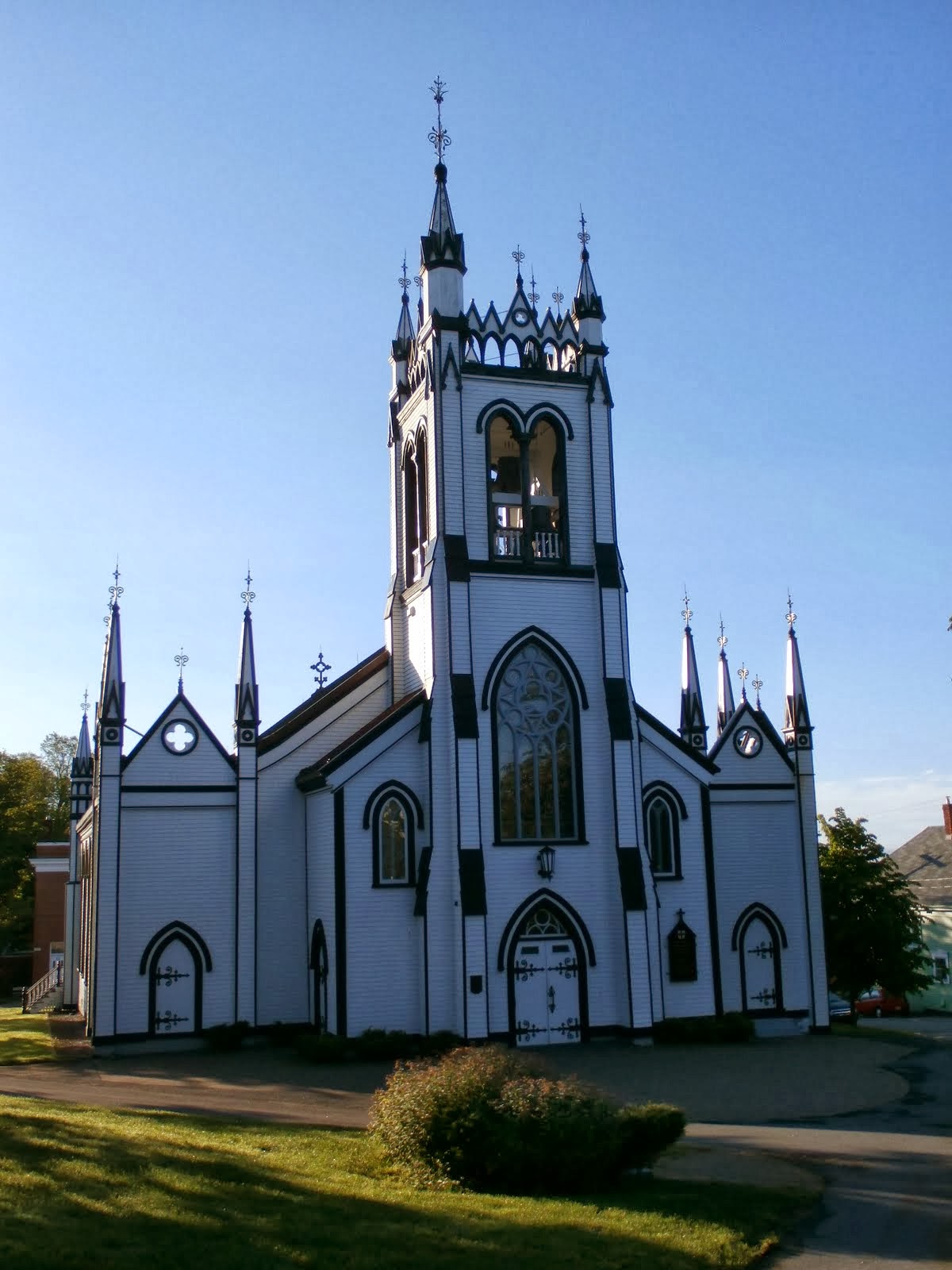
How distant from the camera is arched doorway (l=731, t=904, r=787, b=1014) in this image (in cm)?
3306

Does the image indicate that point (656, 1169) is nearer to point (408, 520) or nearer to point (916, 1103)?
point (916, 1103)

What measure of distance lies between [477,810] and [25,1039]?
49.0 feet

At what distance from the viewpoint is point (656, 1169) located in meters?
15.0

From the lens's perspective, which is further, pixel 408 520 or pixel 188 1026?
pixel 408 520

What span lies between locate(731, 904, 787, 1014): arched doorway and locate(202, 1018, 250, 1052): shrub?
13783mm

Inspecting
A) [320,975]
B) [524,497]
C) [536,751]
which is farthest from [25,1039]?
[524,497]

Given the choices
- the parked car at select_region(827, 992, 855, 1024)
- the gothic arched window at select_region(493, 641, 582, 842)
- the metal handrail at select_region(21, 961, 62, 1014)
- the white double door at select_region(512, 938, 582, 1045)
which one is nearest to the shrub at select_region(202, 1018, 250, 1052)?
the white double door at select_region(512, 938, 582, 1045)

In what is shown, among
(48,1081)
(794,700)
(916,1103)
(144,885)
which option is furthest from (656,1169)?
(794,700)

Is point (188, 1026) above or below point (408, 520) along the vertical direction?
below

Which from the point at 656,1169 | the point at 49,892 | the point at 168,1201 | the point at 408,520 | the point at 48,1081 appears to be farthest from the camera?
the point at 49,892

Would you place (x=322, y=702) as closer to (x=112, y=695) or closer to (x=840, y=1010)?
(x=112, y=695)

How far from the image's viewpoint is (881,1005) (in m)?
50.7

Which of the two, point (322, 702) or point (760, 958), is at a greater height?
point (322, 702)

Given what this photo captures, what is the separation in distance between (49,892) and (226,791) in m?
34.3
